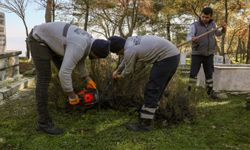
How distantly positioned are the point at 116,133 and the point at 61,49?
1.07 metres

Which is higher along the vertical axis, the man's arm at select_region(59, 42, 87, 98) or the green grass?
the man's arm at select_region(59, 42, 87, 98)

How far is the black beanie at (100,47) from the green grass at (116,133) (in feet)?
2.86

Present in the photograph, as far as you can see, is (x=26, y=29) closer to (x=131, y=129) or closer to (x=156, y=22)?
(x=156, y=22)

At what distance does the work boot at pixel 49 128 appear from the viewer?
3079 mm

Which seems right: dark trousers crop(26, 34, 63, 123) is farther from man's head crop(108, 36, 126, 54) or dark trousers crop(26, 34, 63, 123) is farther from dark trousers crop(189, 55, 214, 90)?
dark trousers crop(189, 55, 214, 90)

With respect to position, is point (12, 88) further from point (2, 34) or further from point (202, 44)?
point (202, 44)

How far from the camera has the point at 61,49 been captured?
2834 millimetres

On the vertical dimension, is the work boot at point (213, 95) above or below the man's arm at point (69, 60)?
below

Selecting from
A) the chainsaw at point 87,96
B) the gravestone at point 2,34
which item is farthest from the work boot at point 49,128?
the gravestone at point 2,34

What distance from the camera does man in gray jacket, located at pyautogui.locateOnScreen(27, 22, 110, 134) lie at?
2650mm

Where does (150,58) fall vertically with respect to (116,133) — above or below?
above

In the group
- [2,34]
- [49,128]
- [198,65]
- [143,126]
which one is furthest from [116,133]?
[2,34]

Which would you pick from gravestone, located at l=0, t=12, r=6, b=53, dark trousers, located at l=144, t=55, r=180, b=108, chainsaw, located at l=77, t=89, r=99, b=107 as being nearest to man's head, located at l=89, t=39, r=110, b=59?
chainsaw, located at l=77, t=89, r=99, b=107

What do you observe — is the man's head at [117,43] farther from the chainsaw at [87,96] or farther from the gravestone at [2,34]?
the gravestone at [2,34]
